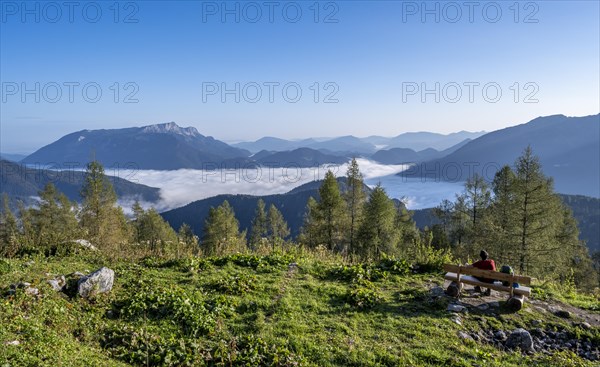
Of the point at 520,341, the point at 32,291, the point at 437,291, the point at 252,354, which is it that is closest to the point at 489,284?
the point at 437,291

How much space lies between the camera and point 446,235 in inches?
1724

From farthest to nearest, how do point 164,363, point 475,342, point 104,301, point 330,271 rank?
point 330,271, point 104,301, point 475,342, point 164,363

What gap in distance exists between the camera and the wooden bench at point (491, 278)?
371 inches

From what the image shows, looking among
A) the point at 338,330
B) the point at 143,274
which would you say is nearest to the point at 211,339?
the point at 338,330

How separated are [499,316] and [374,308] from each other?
343 centimetres

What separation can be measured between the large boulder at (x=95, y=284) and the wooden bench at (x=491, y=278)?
9677mm

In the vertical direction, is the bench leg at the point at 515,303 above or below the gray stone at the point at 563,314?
above

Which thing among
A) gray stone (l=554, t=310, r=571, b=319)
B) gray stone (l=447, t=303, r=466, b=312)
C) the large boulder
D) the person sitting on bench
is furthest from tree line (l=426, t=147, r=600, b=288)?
the large boulder

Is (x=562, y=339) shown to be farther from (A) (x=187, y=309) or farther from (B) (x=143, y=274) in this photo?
(B) (x=143, y=274)

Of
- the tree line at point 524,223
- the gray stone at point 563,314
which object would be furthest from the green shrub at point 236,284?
the tree line at point 524,223

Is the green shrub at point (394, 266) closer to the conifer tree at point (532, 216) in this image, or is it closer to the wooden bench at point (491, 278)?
the wooden bench at point (491, 278)

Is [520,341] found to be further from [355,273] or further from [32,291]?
[32,291]

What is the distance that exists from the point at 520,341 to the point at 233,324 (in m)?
6.76

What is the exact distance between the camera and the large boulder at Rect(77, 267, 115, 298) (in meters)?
8.27
